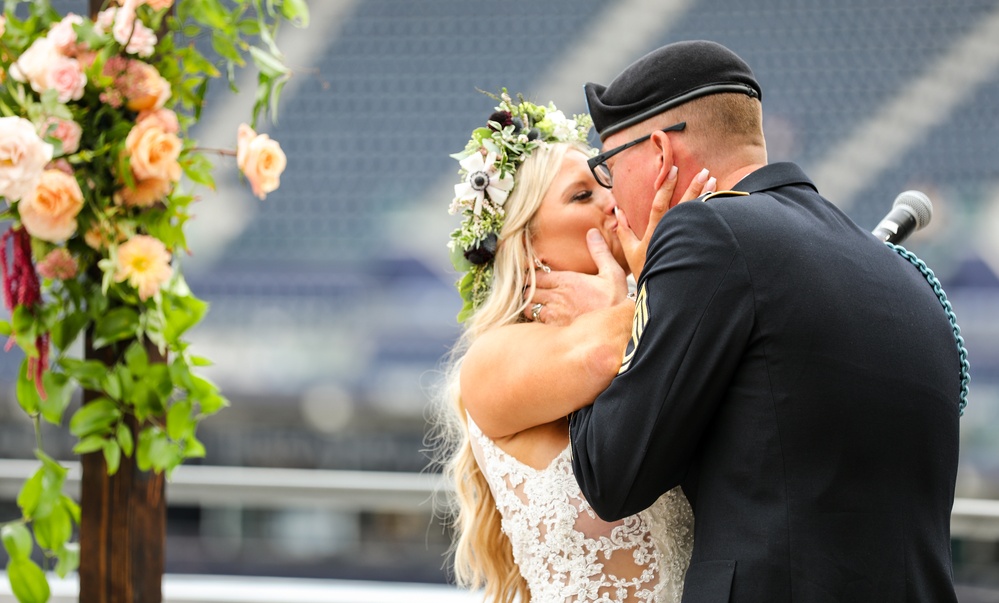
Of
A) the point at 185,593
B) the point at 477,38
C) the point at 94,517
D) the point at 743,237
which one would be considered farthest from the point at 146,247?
the point at 477,38

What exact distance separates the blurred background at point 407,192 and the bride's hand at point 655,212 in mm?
3888

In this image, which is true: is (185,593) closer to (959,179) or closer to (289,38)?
(289,38)

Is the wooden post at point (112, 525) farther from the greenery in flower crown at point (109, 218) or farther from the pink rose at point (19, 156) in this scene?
the pink rose at point (19, 156)

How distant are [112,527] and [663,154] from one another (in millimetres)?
1076

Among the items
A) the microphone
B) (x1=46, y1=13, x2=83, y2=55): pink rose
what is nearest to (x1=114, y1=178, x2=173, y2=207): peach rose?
(x1=46, y1=13, x2=83, y2=55): pink rose

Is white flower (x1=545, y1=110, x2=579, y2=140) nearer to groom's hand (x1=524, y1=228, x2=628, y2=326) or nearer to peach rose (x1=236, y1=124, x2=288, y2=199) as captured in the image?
groom's hand (x1=524, y1=228, x2=628, y2=326)

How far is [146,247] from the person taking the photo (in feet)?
5.19

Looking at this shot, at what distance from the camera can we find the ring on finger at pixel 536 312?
1.64m

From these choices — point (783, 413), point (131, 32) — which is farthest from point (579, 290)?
point (131, 32)

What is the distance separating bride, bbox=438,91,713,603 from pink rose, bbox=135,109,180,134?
1.57 feet

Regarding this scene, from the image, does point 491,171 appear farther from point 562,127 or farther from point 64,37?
point 64,37

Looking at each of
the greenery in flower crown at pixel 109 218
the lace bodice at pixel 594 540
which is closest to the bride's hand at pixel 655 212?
the lace bodice at pixel 594 540

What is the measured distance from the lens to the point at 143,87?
Answer: 157cm

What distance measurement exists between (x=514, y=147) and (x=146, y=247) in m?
0.63
